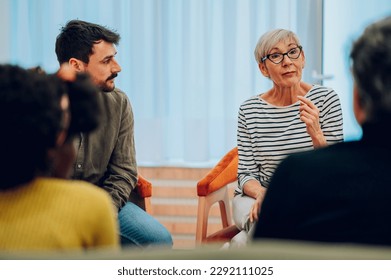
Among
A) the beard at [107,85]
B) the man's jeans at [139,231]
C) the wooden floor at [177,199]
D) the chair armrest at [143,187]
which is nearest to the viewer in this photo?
the man's jeans at [139,231]

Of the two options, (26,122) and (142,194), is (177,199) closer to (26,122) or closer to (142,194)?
(142,194)

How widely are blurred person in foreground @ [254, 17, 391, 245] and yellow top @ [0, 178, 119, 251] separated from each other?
0.26 meters

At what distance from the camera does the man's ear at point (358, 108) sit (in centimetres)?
107

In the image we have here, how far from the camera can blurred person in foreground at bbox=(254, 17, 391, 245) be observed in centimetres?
96

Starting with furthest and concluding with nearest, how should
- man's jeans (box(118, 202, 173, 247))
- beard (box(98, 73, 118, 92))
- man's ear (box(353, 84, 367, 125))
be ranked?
beard (box(98, 73, 118, 92)), man's jeans (box(118, 202, 173, 247)), man's ear (box(353, 84, 367, 125))

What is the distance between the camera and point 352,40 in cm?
110

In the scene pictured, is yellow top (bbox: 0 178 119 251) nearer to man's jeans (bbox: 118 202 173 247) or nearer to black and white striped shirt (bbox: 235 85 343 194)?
man's jeans (bbox: 118 202 173 247)

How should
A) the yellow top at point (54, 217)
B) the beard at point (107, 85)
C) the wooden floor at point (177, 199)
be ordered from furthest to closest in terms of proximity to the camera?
1. the wooden floor at point (177, 199)
2. the beard at point (107, 85)
3. the yellow top at point (54, 217)

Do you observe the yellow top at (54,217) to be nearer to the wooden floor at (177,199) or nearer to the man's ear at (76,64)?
the man's ear at (76,64)

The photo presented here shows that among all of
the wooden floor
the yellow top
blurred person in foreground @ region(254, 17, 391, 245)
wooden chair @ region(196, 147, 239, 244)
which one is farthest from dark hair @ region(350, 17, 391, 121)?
the wooden floor

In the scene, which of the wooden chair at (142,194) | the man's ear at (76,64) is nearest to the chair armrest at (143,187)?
the wooden chair at (142,194)

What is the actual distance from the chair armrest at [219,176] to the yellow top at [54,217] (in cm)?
195

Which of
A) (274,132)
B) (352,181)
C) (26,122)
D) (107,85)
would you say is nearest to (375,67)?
(352,181)
